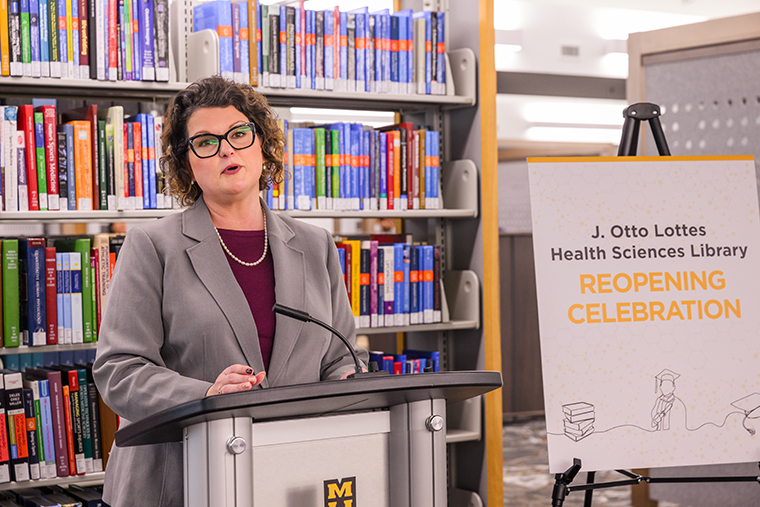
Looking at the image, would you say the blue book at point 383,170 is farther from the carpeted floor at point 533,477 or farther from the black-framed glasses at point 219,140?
the carpeted floor at point 533,477

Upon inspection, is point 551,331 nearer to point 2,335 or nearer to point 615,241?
point 615,241

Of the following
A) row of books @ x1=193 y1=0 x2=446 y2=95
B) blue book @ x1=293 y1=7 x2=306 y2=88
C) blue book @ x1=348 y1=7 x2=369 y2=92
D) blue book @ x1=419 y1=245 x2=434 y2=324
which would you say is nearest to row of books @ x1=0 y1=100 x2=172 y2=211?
row of books @ x1=193 y1=0 x2=446 y2=95

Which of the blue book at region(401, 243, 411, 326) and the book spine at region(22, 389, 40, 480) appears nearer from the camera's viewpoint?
the book spine at region(22, 389, 40, 480)

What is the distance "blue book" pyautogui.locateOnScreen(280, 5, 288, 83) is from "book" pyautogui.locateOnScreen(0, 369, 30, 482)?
1312 millimetres

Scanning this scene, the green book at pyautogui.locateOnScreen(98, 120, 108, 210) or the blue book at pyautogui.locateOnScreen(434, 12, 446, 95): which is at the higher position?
the blue book at pyautogui.locateOnScreen(434, 12, 446, 95)

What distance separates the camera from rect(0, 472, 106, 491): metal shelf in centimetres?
251

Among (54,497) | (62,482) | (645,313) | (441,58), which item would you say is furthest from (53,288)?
(645,313)

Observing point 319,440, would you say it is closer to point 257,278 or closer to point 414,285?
point 257,278

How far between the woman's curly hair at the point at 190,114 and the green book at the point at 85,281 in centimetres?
84

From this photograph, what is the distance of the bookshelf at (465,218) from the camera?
3148 mm

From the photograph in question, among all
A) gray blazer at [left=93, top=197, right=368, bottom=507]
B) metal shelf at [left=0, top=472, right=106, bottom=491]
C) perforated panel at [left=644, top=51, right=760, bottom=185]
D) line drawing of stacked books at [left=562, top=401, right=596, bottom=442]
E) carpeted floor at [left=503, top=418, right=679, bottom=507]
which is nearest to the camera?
gray blazer at [left=93, top=197, right=368, bottom=507]

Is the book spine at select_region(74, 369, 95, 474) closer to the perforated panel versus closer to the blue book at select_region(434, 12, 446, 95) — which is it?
the blue book at select_region(434, 12, 446, 95)

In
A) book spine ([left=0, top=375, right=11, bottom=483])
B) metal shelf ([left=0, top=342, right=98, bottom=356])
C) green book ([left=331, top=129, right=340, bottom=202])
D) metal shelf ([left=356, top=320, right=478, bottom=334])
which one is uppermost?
green book ([left=331, top=129, right=340, bottom=202])

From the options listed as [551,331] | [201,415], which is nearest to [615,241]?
[551,331]
